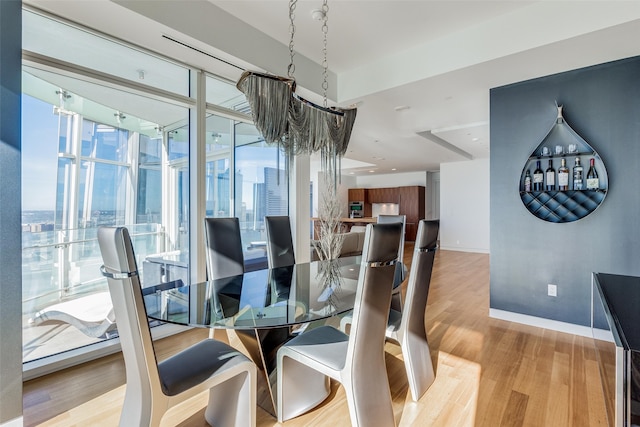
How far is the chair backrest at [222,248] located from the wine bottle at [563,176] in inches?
128

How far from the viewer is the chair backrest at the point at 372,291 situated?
1342 millimetres

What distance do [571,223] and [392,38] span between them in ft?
8.58

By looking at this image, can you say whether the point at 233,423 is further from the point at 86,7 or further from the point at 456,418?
the point at 86,7

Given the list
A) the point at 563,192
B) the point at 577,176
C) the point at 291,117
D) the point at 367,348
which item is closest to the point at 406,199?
the point at 563,192

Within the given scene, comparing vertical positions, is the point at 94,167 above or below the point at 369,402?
above

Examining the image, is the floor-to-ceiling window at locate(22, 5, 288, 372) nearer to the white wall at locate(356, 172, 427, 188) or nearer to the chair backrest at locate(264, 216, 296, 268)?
the chair backrest at locate(264, 216, 296, 268)

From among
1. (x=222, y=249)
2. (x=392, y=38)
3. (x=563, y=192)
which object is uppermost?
(x=392, y=38)

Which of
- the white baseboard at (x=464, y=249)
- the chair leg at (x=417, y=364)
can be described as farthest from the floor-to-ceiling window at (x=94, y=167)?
the white baseboard at (x=464, y=249)

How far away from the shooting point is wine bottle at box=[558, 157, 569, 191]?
9.88 ft

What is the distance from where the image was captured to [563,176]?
3.02 metres

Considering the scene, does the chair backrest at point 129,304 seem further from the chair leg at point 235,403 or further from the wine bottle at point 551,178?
the wine bottle at point 551,178

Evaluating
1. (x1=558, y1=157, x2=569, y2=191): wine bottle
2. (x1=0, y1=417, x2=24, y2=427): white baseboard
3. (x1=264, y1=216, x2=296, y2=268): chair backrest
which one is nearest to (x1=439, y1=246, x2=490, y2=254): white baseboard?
(x1=558, y1=157, x2=569, y2=191): wine bottle

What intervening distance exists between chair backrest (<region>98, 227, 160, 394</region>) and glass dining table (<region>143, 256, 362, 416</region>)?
0.25 m

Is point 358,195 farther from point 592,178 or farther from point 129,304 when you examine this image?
point 129,304
